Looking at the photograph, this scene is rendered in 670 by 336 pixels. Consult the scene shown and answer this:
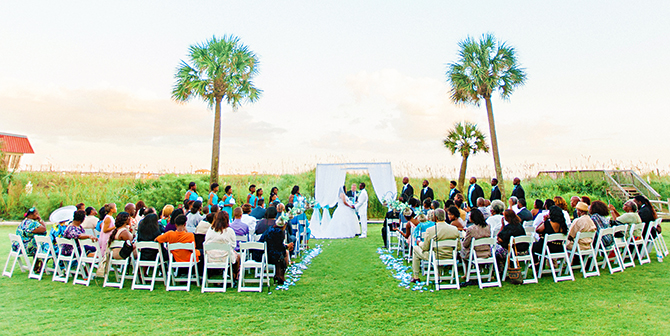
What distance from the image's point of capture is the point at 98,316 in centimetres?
411

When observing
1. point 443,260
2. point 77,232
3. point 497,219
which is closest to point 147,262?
point 77,232

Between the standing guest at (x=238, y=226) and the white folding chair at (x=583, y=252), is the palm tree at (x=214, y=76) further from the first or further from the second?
the white folding chair at (x=583, y=252)

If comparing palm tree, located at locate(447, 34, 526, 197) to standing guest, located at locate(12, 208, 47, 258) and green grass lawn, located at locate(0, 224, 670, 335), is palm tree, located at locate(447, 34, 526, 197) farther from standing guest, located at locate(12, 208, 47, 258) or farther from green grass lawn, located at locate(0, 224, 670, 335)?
standing guest, located at locate(12, 208, 47, 258)

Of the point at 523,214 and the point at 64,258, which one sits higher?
the point at 523,214

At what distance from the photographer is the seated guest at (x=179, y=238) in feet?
17.1

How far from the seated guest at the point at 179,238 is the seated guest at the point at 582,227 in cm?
579

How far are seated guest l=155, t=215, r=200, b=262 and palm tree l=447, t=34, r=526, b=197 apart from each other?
516 inches

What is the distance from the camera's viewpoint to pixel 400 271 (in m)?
6.22

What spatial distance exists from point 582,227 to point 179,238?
610 centimetres

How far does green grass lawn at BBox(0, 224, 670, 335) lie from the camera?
146 inches

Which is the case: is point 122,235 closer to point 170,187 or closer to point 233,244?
point 233,244

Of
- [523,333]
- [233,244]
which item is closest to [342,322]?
[523,333]

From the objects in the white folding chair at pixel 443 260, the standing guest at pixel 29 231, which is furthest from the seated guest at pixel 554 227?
the standing guest at pixel 29 231

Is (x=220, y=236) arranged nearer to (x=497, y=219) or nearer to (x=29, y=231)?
(x=29, y=231)
